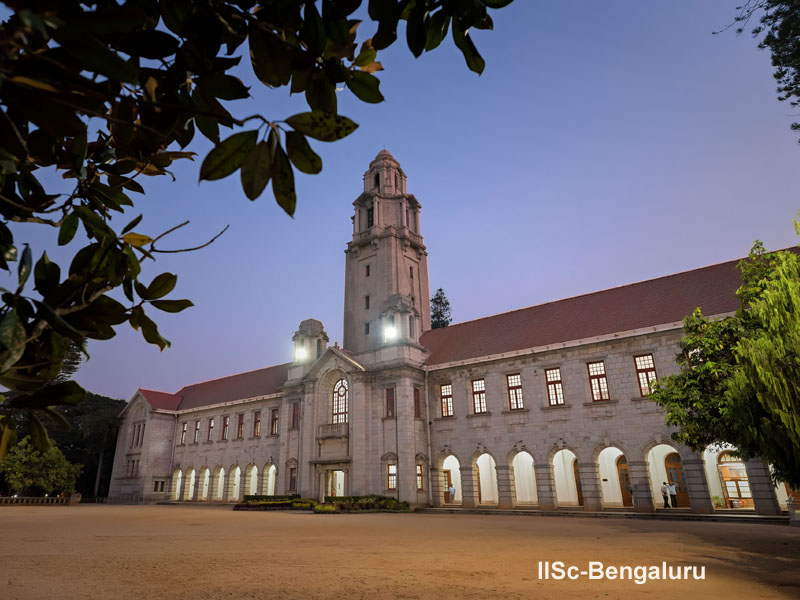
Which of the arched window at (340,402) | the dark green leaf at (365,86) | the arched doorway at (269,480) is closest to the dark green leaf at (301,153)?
the dark green leaf at (365,86)

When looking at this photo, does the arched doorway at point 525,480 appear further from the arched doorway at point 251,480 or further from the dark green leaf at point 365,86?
the dark green leaf at point 365,86

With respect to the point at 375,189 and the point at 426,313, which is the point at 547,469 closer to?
the point at 426,313

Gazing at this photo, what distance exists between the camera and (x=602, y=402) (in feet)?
79.2

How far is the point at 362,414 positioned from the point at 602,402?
14.1m

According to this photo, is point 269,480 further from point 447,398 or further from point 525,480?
point 525,480

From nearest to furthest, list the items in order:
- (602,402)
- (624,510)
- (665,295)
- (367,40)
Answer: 1. (367,40)
2. (624,510)
3. (602,402)
4. (665,295)

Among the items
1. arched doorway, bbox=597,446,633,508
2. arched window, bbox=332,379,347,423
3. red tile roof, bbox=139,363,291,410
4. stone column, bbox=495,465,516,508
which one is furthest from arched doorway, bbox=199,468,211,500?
arched doorway, bbox=597,446,633,508

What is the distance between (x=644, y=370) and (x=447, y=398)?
1119 centimetres

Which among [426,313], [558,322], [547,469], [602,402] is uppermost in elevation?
[426,313]

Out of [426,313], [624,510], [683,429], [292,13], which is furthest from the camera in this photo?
[426,313]

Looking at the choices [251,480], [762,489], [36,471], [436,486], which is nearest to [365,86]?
[762,489]

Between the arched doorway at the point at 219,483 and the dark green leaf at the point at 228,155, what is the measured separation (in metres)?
43.0

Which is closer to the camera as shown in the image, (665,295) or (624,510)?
(624,510)

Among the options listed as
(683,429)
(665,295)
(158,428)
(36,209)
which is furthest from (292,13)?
(158,428)
